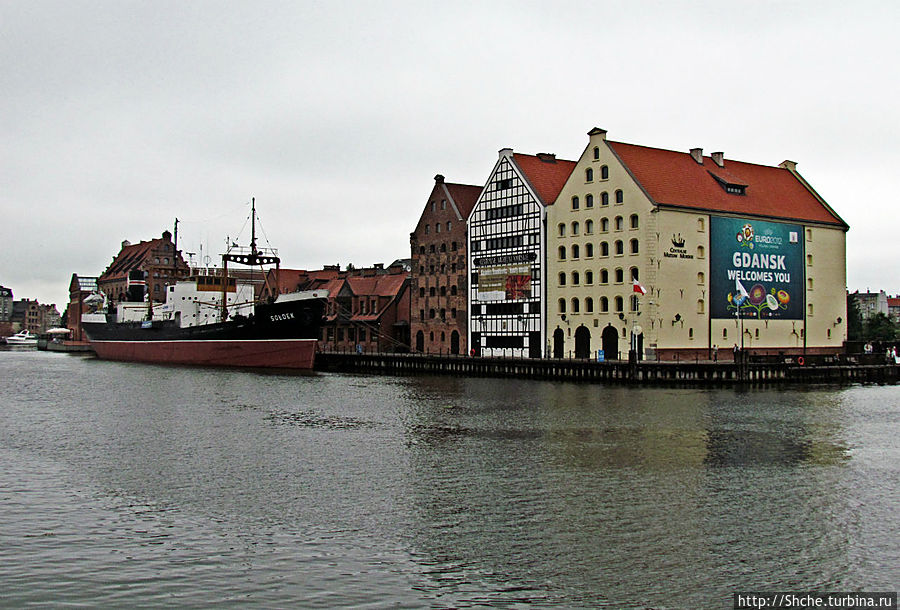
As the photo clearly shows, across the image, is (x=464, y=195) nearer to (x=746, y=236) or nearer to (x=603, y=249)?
(x=603, y=249)

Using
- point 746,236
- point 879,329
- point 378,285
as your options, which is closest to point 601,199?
point 746,236

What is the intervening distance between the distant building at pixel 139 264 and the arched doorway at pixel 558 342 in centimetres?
8408

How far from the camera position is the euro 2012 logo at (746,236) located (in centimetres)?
6394

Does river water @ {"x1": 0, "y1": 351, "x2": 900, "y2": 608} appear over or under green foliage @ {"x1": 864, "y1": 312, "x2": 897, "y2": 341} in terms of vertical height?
under

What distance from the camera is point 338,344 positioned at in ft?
287

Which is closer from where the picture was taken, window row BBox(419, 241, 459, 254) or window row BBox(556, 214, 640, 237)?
window row BBox(556, 214, 640, 237)

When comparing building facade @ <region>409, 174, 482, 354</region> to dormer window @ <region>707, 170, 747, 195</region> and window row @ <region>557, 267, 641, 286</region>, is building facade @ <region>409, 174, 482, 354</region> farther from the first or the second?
dormer window @ <region>707, 170, 747, 195</region>

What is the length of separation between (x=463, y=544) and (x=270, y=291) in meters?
91.5

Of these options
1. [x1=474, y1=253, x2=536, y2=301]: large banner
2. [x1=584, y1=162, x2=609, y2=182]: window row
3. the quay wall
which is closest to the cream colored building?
[x1=584, y1=162, x2=609, y2=182]: window row

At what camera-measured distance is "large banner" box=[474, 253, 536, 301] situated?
69.7 meters

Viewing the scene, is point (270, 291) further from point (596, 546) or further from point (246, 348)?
point (596, 546)

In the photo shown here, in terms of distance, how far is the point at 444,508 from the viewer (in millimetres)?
18250

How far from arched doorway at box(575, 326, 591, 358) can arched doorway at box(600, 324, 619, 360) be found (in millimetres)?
1623

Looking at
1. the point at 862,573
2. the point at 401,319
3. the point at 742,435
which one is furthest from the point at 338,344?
the point at 862,573
